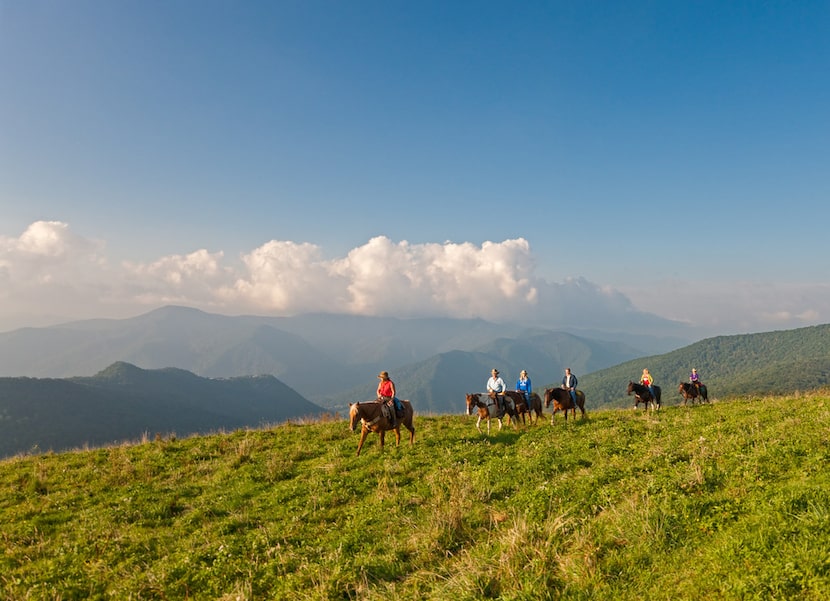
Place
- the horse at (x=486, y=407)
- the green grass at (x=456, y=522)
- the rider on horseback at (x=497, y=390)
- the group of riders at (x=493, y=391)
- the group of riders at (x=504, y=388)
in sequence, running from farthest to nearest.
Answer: the group of riders at (x=504, y=388)
the rider on horseback at (x=497, y=390)
the horse at (x=486, y=407)
the group of riders at (x=493, y=391)
the green grass at (x=456, y=522)

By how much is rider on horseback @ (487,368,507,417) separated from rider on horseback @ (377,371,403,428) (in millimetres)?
5096

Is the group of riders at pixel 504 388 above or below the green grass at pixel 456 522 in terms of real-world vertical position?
above

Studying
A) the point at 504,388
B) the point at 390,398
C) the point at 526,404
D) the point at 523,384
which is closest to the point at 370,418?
the point at 390,398

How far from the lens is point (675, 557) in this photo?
663 centimetres

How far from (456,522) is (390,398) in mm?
10091

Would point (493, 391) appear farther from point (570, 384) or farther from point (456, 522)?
point (456, 522)

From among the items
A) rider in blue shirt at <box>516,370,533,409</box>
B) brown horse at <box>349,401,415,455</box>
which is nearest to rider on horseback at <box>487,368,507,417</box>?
rider in blue shirt at <box>516,370,533,409</box>

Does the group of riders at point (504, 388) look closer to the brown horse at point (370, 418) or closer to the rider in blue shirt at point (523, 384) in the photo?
the rider in blue shirt at point (523, 384)

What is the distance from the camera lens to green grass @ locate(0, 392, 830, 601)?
21.4 ft

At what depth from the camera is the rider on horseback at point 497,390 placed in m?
21.4

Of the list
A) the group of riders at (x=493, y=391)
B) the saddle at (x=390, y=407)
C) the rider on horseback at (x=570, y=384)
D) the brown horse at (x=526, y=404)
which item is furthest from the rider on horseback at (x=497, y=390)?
the saddle at (x=390, y=407)

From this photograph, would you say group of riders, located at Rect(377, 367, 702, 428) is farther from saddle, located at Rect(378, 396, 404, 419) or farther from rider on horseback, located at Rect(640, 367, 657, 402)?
rider on horseback, located at Rect(640, 367, 657, 402)

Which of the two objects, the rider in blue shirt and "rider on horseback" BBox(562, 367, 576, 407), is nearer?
"rider on horseback" BBox(562, 367, 576, 407)

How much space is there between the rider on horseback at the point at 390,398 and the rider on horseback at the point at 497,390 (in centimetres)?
510
